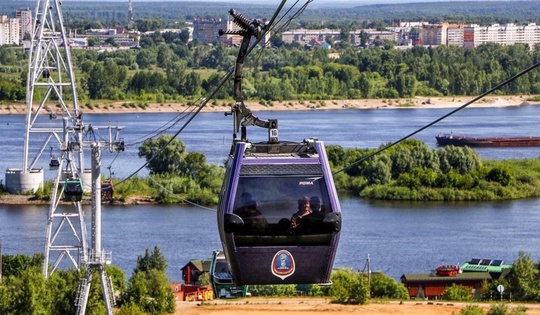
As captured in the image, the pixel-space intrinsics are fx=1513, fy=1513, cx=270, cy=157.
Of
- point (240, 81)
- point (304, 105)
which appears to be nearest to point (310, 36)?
point (304, 105)

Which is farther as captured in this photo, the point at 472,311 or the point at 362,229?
the point at 362,229

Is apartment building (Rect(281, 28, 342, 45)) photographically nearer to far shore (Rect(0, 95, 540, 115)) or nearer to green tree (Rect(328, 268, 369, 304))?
far shore (Rect(0, 95, 540, 115))

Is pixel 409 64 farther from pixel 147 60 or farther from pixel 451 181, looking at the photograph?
pixel 451 181

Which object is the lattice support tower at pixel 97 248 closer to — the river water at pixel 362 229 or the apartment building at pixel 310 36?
the river water at pixel 362 229

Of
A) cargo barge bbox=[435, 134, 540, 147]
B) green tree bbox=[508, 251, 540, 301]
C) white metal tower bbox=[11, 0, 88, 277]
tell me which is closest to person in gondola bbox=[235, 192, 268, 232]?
white metal tower bbox=[11, 0, 88, 277]

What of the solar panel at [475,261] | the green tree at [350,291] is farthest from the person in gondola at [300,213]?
the solar panel at [475,261]

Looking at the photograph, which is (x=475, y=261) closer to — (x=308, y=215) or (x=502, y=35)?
(x=308, y=215)
